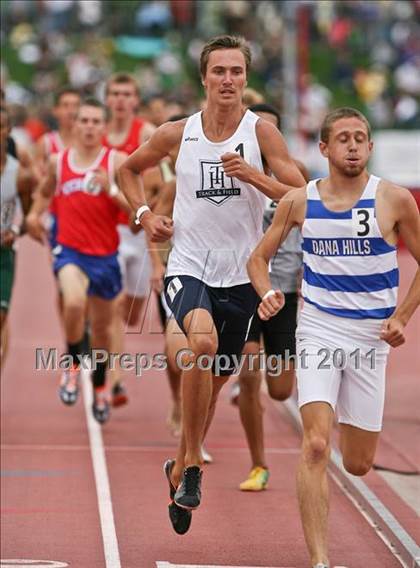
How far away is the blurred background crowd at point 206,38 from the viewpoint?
40.5 metres

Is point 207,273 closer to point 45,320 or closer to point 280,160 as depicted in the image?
point 280,160

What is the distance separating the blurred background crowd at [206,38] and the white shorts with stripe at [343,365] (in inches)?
1218

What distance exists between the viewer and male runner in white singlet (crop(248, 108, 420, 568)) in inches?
326

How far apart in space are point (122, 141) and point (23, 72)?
27828mm

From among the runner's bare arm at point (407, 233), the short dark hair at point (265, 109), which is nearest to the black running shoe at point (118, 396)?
the short dark hair at point (265, 109)

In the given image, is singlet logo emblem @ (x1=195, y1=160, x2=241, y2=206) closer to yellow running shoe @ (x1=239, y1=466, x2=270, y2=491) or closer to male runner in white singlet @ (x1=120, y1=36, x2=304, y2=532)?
male runner in white singlet @ (x1=120, y1=36, x2=304, y2=532)

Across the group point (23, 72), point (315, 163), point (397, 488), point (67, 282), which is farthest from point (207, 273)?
point (23, 72)

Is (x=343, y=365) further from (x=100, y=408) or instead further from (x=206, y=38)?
(x=206, y=38)

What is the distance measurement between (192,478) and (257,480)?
2.20 metres

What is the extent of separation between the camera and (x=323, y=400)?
826 cm

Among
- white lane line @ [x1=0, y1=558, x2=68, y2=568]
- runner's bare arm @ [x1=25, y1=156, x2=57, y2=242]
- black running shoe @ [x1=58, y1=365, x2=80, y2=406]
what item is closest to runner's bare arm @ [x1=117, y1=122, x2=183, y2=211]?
white lane line @ [x1=0, y1=558, x2=68, y2=568]

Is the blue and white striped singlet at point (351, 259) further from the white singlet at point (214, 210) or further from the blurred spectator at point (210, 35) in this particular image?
the blurred spectator at point (210, 35)

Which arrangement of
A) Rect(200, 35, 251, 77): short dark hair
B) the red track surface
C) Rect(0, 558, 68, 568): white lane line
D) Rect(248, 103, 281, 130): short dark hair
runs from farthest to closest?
Rect(248, 103, 281, 130): short dark hair < the red track surface < Rect(200, 35, 251, 77): short dark hair < Rect(0, 558, 68, 568): white lane line

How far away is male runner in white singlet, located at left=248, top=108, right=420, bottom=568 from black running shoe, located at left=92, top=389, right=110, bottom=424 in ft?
17.1
